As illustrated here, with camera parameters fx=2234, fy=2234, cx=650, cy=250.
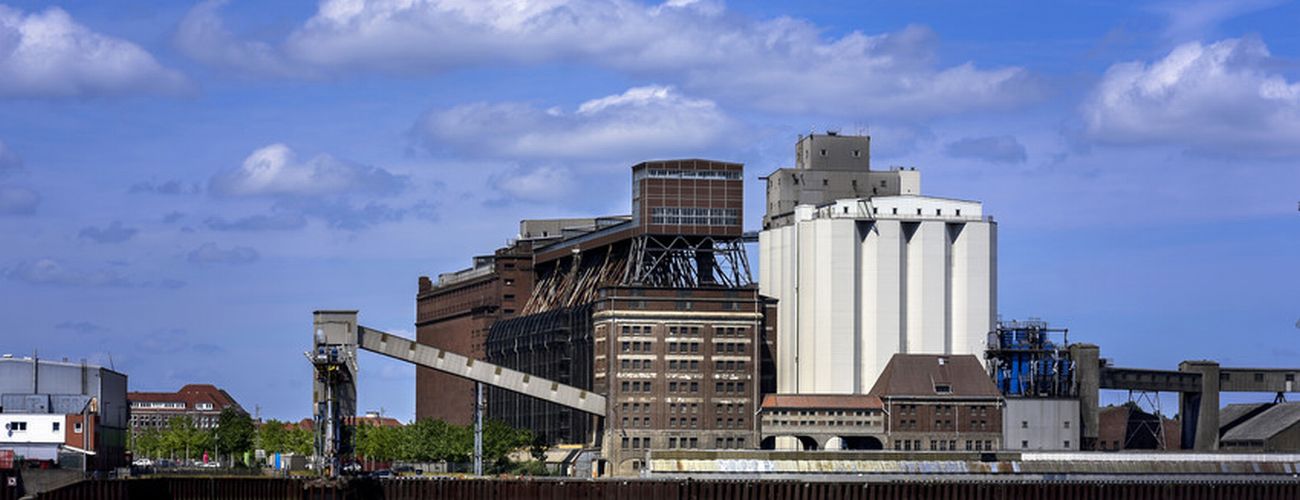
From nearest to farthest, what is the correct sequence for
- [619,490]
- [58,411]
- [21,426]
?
[619,490] → [21,426] → [58,411]

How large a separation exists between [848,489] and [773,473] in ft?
108

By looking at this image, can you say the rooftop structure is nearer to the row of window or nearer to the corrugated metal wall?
the row of window

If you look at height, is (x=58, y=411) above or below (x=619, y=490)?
above

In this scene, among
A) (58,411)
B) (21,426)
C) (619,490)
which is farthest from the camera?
(58,411)

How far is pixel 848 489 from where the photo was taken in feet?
474

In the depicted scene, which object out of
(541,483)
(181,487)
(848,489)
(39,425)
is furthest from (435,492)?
(39,425)

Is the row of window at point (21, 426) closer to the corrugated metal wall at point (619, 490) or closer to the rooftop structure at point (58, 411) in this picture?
the rooftop structure at point (58, 411)

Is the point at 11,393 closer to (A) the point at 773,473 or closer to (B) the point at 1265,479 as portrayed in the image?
(A) the point at 773,473

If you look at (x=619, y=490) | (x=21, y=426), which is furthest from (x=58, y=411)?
(x=619, y=490)

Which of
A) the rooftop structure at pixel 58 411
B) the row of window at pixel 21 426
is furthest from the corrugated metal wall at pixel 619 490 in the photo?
the row of window at pixel 21 426

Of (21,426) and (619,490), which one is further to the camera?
(21,426)

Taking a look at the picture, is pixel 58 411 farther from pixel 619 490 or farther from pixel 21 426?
pixel 619 490

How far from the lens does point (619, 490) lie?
147 meters

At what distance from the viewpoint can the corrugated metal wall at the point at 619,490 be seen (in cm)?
14225
